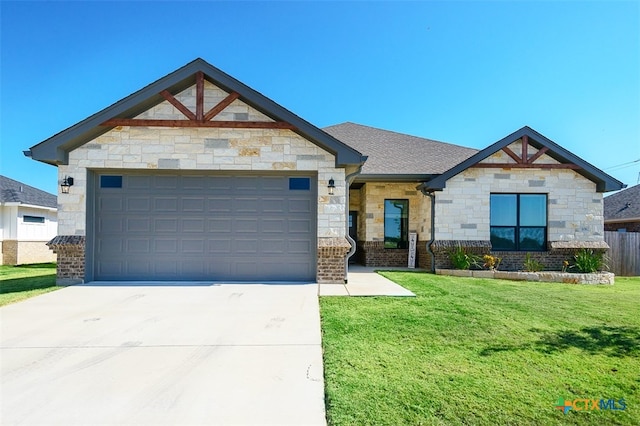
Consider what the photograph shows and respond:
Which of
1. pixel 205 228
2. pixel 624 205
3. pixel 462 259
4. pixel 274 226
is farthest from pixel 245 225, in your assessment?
pixel 624 205

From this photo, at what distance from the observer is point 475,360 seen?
3859 mm

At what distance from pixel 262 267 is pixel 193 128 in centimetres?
401

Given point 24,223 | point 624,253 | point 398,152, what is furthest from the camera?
point 24,223

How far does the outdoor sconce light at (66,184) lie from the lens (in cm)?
844

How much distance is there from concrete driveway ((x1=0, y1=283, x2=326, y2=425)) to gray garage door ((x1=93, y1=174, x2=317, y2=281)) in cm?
204

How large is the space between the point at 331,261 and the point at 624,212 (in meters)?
19.8

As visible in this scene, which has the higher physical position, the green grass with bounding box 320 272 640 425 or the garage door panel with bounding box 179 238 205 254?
the garage door panel with bounding box 179 238 205 254

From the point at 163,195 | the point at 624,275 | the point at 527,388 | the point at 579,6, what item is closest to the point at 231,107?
the point at 163,195

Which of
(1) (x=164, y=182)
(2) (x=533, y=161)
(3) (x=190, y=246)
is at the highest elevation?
(2) (x=533, y=161)

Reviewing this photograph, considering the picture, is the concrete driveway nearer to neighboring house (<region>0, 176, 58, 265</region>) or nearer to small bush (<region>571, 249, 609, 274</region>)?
small bush (<region>571, 249, 609, 274</region>)

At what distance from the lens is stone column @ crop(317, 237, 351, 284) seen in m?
8.62

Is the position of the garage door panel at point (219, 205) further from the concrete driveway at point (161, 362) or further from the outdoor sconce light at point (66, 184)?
the outdoor sconce light at point (66, 184)

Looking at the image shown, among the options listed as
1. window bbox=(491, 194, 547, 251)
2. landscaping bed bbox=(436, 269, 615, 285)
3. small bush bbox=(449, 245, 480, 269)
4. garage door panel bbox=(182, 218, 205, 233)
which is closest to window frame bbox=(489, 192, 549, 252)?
window bbox=(491, 194, 547, 251)

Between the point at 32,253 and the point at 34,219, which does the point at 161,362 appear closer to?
the point at 32,253
